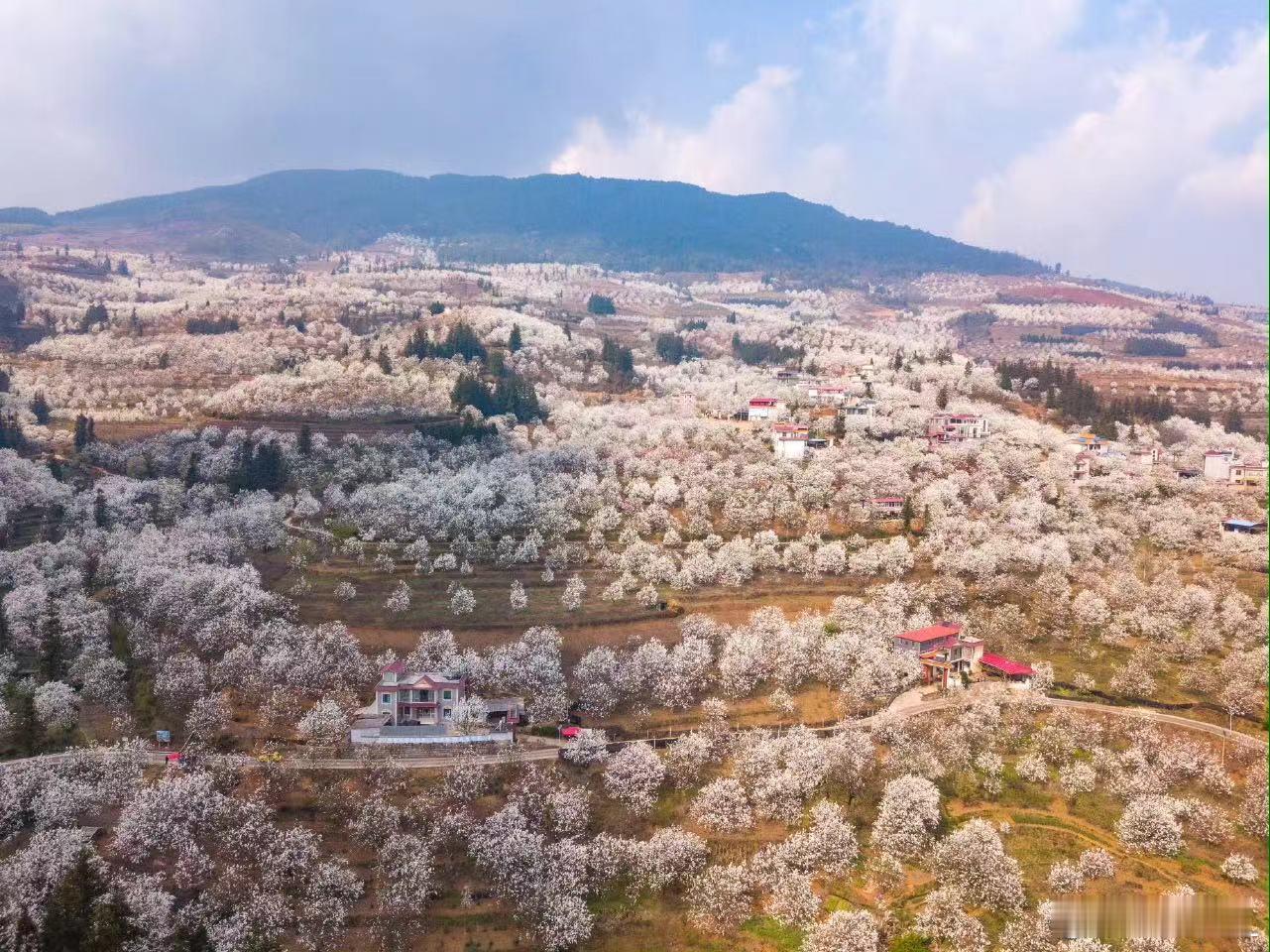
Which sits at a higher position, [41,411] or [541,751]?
[41,411]

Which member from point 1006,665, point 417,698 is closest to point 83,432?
point 417,698

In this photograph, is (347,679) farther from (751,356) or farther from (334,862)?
Result: (751,356)

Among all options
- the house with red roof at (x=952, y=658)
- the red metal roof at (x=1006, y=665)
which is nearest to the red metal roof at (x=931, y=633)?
the house with red roof at (x=952, y=658)

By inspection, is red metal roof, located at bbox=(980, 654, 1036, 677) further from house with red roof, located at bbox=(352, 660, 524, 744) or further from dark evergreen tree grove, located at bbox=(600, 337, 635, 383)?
dark evergreen tree grove, located at bbox=(600, 337, 635, 383)

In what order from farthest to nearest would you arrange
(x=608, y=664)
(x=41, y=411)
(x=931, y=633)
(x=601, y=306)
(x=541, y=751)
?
(x=601, y=306)
(x=41, y=411)
(x=931, y=633)
(x=608, y=664)
(x=541, y=751)

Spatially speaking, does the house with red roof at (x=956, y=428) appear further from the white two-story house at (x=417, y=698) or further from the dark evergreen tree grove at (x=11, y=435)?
the dark evergreen tree grove at (x=11, y=435)

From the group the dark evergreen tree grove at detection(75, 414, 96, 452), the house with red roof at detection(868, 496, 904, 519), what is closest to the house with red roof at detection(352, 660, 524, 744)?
the house with red roof at detection(868, 496, 904, 519)

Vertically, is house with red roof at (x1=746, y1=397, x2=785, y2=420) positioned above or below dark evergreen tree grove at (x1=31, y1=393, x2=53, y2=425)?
above

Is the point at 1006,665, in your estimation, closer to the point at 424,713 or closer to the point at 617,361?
the point at 424,713
